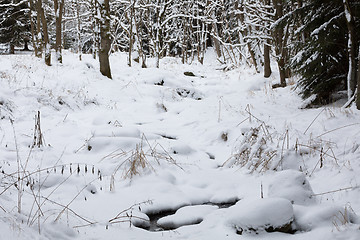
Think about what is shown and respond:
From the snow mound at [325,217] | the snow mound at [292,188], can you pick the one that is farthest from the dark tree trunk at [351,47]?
the snow mound at [325,217]

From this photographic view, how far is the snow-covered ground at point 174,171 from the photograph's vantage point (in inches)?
96.0

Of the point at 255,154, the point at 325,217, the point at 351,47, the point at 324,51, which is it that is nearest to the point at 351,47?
the point at 351,47

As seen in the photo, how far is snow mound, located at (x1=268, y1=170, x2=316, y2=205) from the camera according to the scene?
9.52ft

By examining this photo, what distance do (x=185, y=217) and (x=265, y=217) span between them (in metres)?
0.80

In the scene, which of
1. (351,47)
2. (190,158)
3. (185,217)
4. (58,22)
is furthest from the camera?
(58,22)

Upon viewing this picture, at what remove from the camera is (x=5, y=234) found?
5.66 feet

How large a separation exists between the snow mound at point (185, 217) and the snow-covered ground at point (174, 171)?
0.01 m

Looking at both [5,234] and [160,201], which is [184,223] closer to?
[160,201]

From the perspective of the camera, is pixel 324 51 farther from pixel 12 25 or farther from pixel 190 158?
pixel 12 25

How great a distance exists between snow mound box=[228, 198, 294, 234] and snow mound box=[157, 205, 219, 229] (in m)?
0.42

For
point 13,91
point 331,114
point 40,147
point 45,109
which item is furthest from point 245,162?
point 13,91

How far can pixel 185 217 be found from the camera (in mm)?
2811

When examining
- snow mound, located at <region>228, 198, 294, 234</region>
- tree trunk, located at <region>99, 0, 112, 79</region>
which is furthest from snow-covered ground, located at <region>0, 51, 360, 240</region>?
tree trunk, located at <region>99, 0, 112, 79</region>

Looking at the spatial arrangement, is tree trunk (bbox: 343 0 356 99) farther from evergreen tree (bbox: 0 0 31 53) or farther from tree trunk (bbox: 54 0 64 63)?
evergreen tree (bbox: 0 0 31 53)
